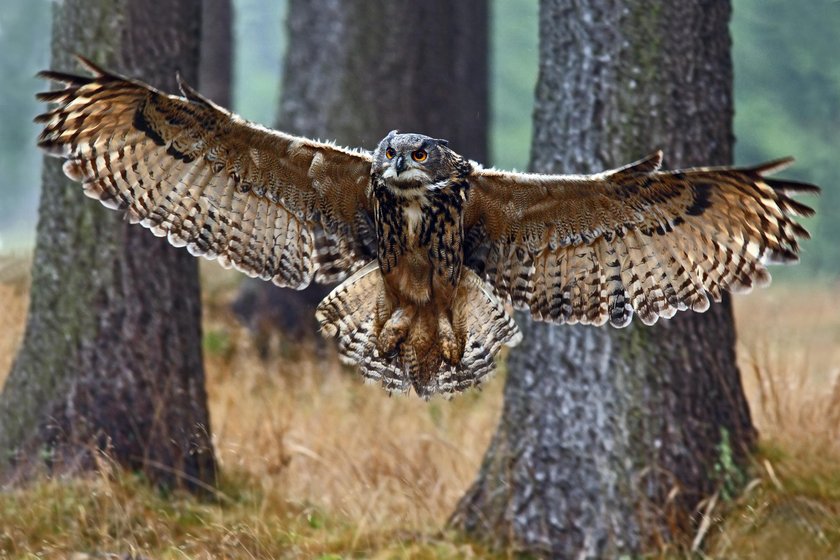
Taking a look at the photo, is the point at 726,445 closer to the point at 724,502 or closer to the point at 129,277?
the point at 724,502

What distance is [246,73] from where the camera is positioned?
50906 mm

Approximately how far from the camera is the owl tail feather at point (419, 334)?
16.2ft

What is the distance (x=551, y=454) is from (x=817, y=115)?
70.6 ft

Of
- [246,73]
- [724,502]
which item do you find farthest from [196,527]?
[246,73]

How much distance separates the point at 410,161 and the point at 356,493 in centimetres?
223

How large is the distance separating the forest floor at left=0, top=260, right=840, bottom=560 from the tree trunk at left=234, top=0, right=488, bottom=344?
209 centimetres

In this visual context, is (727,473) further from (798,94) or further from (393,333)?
(798,94)

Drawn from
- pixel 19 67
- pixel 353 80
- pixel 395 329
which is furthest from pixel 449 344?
pixel 19 67

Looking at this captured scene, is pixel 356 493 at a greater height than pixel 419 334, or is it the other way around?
pixel 419 334

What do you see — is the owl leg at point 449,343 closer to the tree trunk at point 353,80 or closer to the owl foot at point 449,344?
the owl foot at point 449,344

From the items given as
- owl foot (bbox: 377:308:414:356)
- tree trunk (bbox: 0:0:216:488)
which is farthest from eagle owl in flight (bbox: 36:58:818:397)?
tree trunk (bbox: 0:0:216:488)

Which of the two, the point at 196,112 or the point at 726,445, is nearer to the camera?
the point at 196,112

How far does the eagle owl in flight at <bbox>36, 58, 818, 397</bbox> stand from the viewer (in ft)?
14.5

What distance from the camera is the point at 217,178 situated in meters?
4.80
